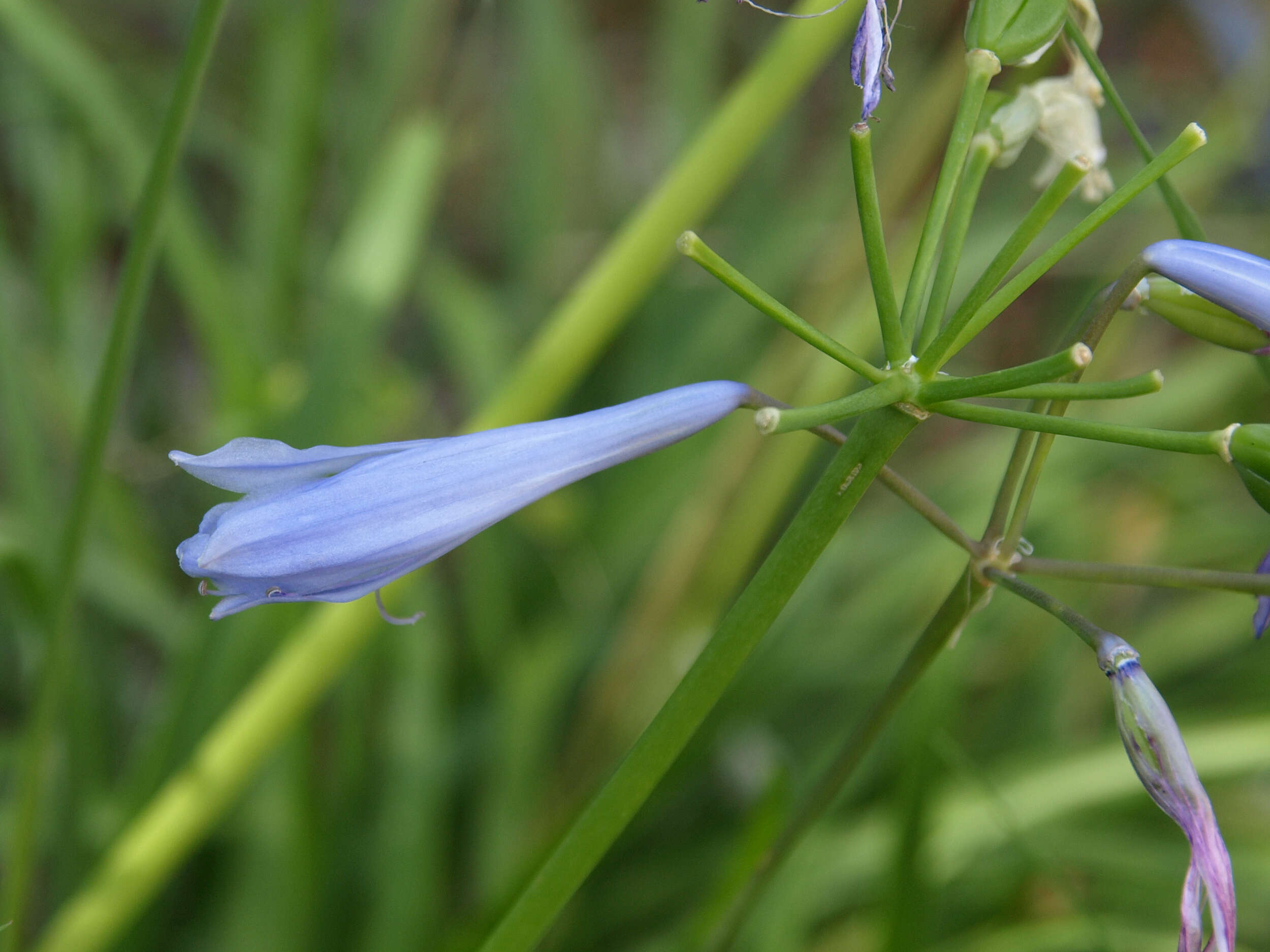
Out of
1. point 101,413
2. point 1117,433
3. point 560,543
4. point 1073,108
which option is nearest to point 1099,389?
point 1117,433

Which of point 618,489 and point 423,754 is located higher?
point 618,489

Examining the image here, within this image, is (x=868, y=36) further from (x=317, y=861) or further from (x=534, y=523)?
(x=534, y=523)

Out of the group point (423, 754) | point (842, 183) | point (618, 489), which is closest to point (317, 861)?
point (423, 754)

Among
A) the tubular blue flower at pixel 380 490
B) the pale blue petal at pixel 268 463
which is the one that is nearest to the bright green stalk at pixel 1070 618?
the tubular blue flower at pixel 380 490

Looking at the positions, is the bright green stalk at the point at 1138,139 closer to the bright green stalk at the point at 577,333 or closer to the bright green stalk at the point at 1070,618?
the bright green stalk at the point at 1070,618

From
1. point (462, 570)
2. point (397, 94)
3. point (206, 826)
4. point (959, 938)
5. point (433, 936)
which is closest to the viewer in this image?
point (206, 826)
